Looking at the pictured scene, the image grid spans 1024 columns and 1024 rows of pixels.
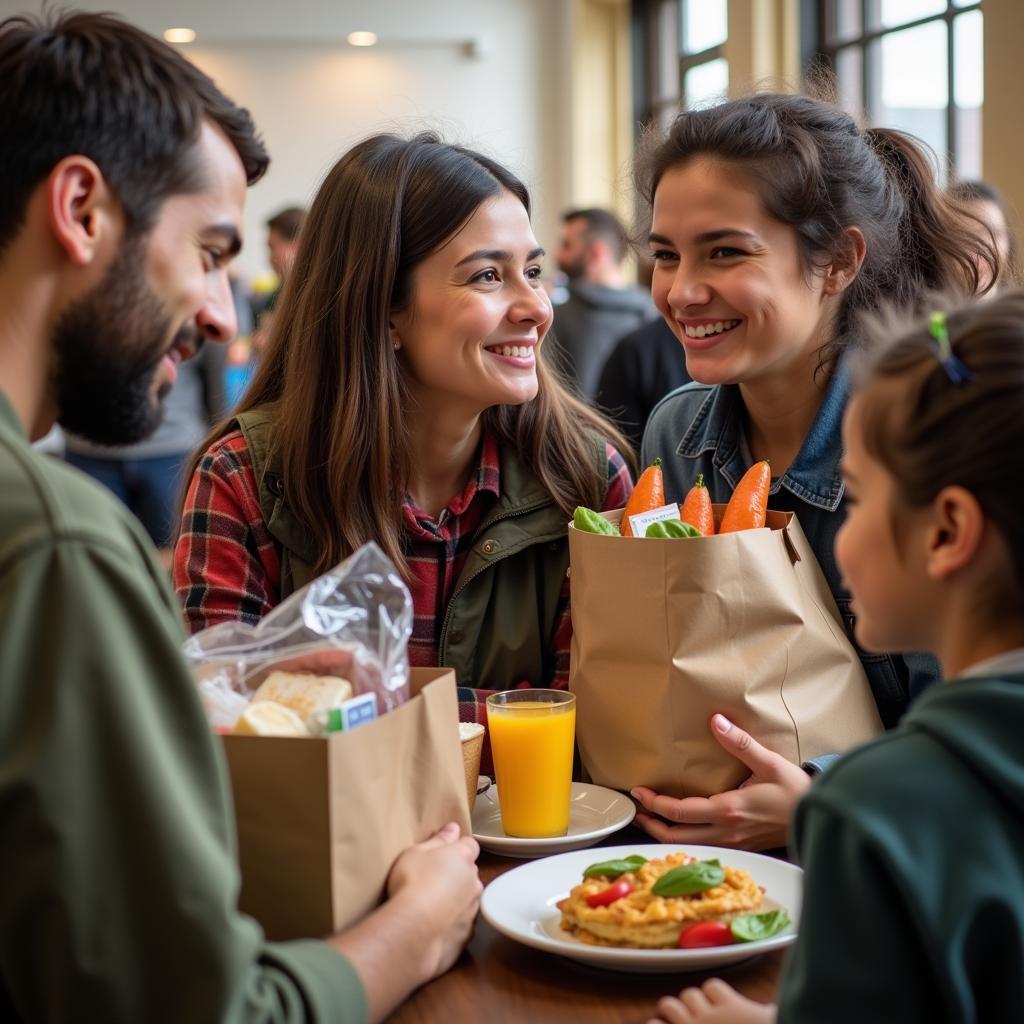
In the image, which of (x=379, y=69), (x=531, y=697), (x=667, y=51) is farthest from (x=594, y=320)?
(x=379, y=69)

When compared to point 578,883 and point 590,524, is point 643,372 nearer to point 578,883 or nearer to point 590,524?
point 590,524

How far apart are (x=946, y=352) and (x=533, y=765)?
0.63 metres

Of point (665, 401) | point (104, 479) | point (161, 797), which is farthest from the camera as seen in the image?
point (104, 479)

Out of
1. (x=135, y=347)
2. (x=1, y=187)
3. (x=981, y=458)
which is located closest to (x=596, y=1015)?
(x=981, y=458)

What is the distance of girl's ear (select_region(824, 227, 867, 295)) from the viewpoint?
1.75 metres

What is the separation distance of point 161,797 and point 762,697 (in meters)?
0.69

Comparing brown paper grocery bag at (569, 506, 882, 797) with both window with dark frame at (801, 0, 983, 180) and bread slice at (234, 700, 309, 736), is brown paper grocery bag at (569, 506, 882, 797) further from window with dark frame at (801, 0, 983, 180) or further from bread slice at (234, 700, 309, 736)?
window with dark frame at (801, 0, 983, 180)

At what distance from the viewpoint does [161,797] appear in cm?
82

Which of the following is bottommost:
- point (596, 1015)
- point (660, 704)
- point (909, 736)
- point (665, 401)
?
point (596, 1015)

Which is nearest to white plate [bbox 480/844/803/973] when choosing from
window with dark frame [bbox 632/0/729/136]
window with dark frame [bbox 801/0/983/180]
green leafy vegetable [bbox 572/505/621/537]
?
green leafy vegetable [bbox 572/505/621/537]

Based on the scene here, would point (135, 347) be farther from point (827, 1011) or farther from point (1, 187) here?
point (827, 1011)

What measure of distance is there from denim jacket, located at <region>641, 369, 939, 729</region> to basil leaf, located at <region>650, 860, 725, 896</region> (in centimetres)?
49

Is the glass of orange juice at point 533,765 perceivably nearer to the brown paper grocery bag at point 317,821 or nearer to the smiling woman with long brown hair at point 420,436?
the brown paper grocery bag at point 317,821

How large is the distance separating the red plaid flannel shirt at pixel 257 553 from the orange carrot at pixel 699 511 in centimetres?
37
